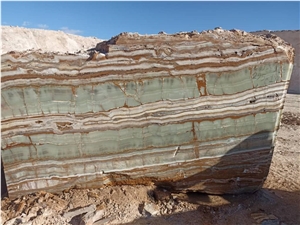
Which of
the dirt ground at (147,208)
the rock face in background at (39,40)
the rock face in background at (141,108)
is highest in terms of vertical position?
the rock face in background at (39,40)

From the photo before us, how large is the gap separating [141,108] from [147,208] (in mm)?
966

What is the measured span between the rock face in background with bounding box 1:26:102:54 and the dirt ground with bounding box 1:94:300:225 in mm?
13545

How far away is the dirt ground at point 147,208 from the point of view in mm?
2465

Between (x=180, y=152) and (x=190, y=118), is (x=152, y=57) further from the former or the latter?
(x=180, y=152)

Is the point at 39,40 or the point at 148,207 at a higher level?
the point at 39,40

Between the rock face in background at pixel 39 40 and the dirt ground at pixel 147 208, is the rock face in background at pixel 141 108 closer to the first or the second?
the dirt ground at pixel 147 208

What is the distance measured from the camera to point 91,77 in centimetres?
248

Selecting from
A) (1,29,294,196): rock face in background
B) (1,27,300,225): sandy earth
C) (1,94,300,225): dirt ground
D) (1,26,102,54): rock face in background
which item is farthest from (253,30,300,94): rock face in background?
(1,29,294,196): rock face in background

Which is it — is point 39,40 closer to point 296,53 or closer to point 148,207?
point 296,53

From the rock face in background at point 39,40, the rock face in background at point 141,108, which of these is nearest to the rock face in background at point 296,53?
the rock face in background at point 39,40

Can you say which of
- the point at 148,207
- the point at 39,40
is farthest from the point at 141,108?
the point at 39,40

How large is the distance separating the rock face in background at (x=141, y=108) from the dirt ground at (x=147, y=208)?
12 centimetres

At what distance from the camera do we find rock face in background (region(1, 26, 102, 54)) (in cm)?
1539

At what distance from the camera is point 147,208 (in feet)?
8.70
